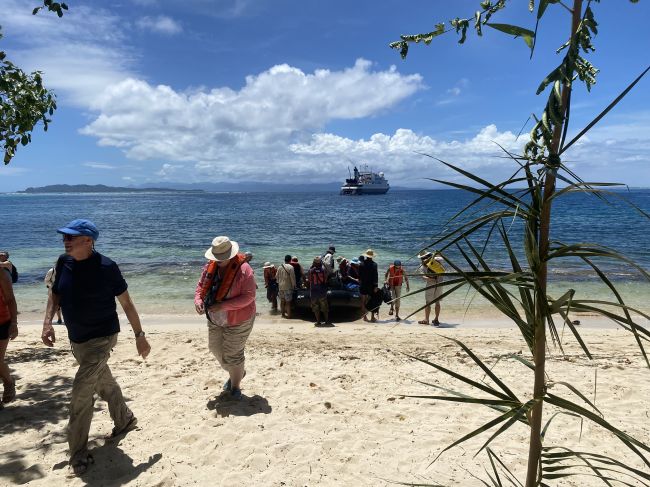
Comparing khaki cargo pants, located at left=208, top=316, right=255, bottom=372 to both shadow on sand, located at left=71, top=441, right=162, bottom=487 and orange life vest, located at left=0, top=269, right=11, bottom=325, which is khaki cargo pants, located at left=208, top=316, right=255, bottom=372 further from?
orange life vest, located at left=0, top=269, right=11, bottom=325

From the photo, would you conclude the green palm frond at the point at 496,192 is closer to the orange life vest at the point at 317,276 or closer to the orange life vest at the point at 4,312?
the orange life vest at the point at 4,312

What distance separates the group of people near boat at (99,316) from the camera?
3.40 meters

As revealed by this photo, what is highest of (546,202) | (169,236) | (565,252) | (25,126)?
(25,126)

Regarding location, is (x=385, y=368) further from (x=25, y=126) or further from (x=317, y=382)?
(x=25, y=126)

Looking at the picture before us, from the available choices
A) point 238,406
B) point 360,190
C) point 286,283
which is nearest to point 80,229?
point 238,406

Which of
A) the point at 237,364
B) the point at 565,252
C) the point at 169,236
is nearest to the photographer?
the point at 565,252

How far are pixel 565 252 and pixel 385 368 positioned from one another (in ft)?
15.2

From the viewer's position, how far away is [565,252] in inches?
53.9

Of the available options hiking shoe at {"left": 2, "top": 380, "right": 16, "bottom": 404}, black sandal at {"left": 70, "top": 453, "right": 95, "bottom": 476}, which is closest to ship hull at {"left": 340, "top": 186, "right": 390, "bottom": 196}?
hiking shoe at {"left": 2, "top": 380, "right": 16, "bottom": 404}

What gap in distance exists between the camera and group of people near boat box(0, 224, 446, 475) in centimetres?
340

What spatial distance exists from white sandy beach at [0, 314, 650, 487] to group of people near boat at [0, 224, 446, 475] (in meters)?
0.27

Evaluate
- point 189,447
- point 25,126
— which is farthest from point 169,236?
point 189,447

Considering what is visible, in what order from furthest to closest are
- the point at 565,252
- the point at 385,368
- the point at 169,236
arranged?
the point at 169,236
the point at 385,368
the point at 565,252

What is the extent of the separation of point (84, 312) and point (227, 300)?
1261mm
